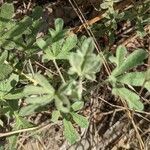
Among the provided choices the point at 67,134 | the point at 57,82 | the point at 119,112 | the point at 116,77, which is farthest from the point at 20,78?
the point at 119,112

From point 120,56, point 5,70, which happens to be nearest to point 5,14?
point 5,70

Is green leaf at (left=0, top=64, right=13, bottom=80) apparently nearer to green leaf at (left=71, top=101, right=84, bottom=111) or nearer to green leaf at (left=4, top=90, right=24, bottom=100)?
green leaf at (left=4, top=90, right=24, bottom=100)

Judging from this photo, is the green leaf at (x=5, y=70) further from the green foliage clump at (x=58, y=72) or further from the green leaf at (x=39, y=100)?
A: the green leaf at (x=39, y=100)

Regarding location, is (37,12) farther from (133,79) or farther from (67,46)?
(133,79)

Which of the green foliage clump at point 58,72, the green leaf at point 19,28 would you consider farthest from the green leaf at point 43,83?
the green leaf at point 19,28

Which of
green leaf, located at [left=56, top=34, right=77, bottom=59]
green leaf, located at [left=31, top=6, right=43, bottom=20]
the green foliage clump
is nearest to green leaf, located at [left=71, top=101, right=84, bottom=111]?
the green foliage clump

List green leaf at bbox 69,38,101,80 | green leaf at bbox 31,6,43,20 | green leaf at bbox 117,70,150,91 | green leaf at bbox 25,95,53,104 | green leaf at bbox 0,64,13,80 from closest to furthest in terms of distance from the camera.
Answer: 1. green leaf at bbox 69,38,101,80
2. green leaf at bbox 25,95,53,104
3. green leaf at bbox 117,70,150,91
4. green leaf at bbox 0,64,13,80
5. green leaf at bbox 31,6,43,20

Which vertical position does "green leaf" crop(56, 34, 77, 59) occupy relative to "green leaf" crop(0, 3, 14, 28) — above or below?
below

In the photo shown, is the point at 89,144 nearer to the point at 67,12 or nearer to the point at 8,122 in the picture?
the point at 8,122
